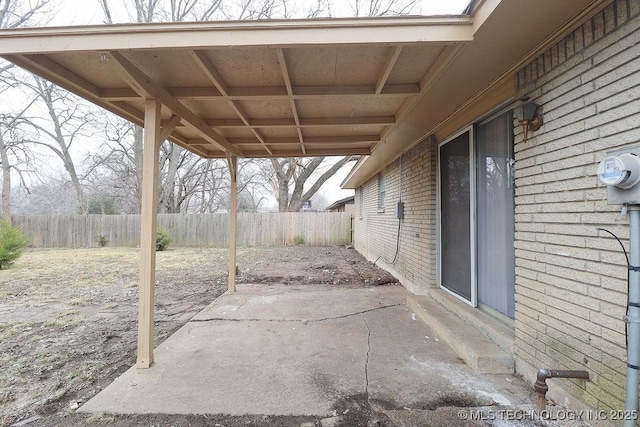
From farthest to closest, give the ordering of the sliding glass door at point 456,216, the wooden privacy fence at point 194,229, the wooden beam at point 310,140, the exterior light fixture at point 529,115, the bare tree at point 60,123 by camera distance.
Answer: the bare tree at point 60,123
the wooden privacy fence at point 194,229
the wooden beam at point 310,140
the sliding glass door at point 456,216
the exterior light fixture at point 529,115

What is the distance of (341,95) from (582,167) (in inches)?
80.8

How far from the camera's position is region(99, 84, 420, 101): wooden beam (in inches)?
120

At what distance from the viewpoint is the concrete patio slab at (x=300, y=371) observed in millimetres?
2182

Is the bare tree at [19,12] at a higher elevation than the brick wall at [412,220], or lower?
higher

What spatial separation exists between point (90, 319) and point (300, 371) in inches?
137

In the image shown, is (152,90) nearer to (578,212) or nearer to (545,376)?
(578,212)

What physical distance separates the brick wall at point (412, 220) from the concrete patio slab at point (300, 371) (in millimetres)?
1099

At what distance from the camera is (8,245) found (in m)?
8.35

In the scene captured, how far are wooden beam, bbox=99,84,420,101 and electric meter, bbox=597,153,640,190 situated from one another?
1.82 meters

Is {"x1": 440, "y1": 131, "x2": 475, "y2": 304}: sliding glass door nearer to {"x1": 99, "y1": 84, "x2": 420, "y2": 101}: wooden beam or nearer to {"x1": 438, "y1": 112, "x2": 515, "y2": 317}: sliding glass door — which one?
{"x1": 438, "y1": 112, "x2": 515, "y2": 317}: sliding glass door

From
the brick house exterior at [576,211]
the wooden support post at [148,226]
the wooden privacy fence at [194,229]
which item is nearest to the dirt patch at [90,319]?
the wooden support post at [148,226]

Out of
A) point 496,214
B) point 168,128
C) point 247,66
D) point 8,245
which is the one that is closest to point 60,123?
point 8,245

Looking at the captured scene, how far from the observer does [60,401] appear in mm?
2342

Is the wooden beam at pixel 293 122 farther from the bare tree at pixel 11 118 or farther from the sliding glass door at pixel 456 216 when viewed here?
the bare tree at pixel 11 118
